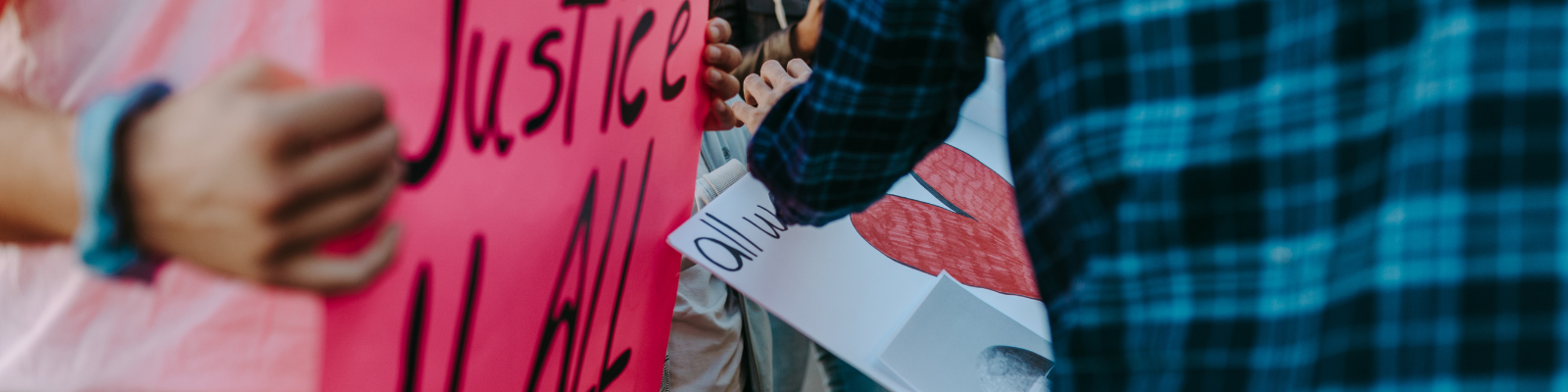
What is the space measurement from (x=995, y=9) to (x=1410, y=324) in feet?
0.73

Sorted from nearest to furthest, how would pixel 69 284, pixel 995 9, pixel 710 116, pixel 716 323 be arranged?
pixel 69 284 → pixel 995 9 → pixel 710 116 → pixel 716 323

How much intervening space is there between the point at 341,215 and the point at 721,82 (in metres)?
0.41

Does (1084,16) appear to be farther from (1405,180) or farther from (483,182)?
(483,182)

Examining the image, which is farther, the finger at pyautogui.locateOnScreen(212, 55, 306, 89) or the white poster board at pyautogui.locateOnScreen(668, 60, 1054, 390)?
the white poster board at pyautogui.locateOnScreen(668, 60, 1054, 390)

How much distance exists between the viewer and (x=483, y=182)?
0.34m

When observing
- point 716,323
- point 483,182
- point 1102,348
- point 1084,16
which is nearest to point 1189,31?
point 1084,16

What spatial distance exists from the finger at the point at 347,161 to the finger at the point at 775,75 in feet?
1.69

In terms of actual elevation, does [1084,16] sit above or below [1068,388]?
above

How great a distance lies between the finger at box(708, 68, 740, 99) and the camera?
→ 61 cm

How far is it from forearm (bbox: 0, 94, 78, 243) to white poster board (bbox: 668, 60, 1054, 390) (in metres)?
0.38

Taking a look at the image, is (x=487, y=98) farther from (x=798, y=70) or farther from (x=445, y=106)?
(x=798, y=70)

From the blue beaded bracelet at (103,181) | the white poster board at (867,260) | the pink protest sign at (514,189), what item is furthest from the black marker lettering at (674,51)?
the blue beaded bracelet at (103,181)

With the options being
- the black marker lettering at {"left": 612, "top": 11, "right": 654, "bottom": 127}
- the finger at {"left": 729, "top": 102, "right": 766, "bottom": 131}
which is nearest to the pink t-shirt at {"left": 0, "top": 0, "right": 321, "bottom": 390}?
the black marker lettering at {"left": 612, "top": 11, "right": 654, "bottom": 127}

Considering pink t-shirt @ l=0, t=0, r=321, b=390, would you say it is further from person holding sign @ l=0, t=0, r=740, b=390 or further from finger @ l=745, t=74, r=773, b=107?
finger @ l=745, t=74, r=773, b=107
